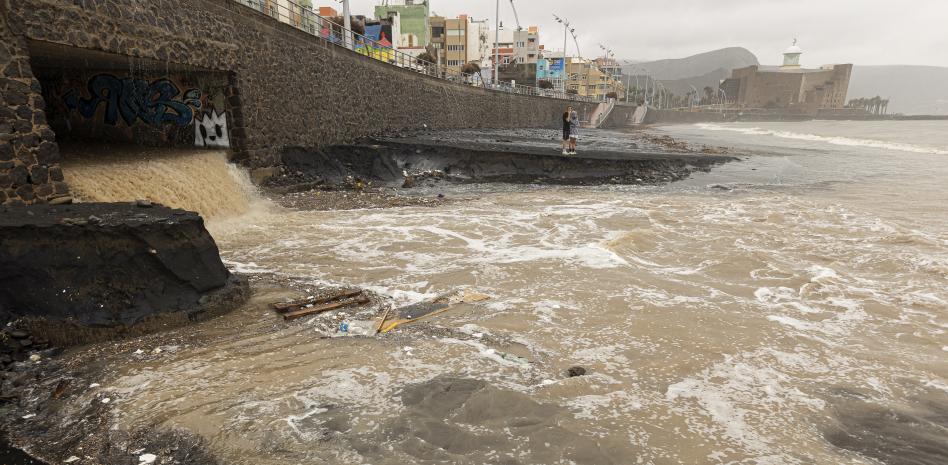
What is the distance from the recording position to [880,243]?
1003cm

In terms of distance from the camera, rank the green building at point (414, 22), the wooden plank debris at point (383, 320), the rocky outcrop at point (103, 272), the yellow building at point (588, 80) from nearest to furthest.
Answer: the rocky outcrop at point (103, 272), the wooden plank debris at point (383, 320), the green building at point (414, 22), the yellow building at point (588, 80)

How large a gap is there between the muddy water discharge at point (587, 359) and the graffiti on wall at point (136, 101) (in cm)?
596

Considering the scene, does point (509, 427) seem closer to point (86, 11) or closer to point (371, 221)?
point (371, 221)

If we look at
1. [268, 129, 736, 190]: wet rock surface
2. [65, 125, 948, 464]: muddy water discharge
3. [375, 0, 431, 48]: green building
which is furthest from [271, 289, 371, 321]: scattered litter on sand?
[375, 0, 431, 48]: green building

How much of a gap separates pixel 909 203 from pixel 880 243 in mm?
6658

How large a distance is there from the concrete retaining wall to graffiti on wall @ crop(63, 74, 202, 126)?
318 millimetres

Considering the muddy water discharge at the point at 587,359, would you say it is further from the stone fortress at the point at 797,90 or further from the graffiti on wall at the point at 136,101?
Answer: the stone fortress at the point at 797,90

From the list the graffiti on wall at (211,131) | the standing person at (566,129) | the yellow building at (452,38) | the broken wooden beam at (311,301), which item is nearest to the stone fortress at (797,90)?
the yellow building at (452,38)

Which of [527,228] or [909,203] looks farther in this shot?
[909,203]

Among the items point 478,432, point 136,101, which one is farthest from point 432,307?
point 136,101

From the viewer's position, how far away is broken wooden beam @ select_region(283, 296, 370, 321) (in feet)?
20.2

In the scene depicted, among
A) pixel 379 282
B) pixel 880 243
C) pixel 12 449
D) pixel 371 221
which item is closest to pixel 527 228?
pixel 371 221

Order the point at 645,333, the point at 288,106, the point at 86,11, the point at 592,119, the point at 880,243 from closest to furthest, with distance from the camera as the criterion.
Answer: the point at 645,333 < the point at 86,11 < the point at 880,243 < the point at 288,106 < the point at 592,119

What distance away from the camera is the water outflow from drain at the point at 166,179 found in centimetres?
977
